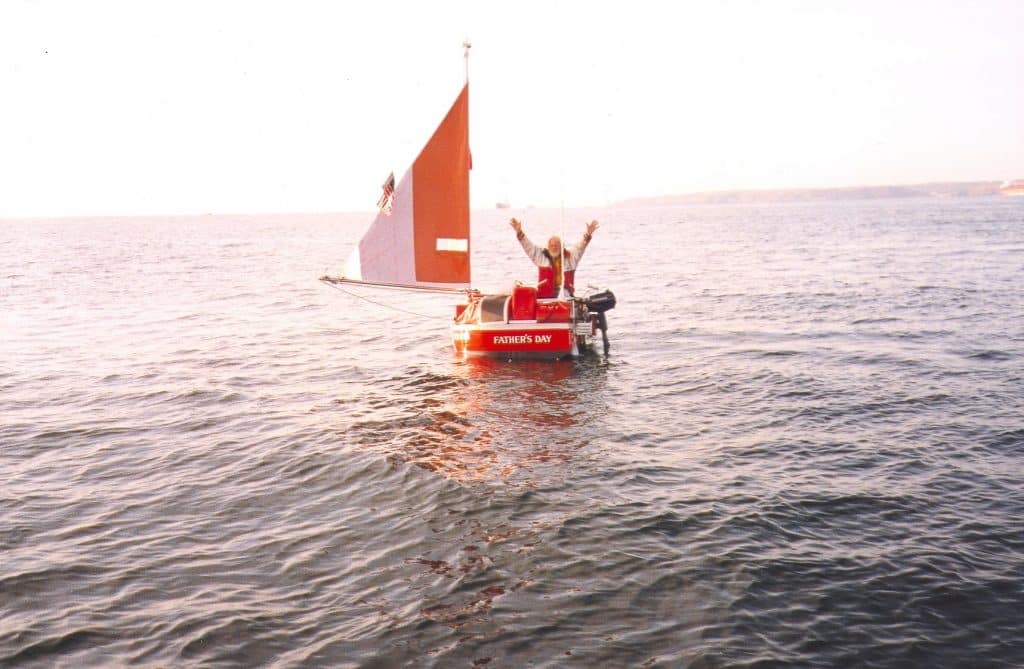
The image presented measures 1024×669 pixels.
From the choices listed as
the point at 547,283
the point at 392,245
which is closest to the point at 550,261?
the point at 547,283

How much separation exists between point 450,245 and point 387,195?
7.58 feet

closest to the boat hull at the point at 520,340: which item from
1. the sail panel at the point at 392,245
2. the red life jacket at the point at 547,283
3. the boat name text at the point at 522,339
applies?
the boat name text at the point at 522,339

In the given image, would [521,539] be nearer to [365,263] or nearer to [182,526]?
[182,526]

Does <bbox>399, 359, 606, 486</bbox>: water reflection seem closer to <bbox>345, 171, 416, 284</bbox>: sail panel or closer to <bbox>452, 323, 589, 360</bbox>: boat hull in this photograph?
<bbox>452, 323, 589, 360</bbox>: boat hull

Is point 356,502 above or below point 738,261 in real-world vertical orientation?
below

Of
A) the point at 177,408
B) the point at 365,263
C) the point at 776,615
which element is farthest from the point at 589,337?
the point at 776,615

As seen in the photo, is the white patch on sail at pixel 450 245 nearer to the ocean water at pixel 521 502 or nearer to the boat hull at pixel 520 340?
the boat hull at pixel 520 340

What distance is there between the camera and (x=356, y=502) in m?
12.6

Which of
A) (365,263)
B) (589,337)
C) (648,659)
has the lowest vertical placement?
(648,659)

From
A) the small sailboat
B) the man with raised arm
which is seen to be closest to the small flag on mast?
the small sailboat

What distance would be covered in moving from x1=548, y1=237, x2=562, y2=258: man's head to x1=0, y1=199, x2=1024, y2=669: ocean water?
3446 mm

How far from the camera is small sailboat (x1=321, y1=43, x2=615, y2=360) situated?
21.9 m

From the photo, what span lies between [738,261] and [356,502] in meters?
51.0

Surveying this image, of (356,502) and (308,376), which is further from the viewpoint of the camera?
(308,376)
